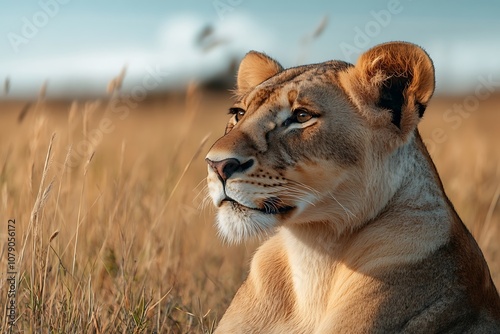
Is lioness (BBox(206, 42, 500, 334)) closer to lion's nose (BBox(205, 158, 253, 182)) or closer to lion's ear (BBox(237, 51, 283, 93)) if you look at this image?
lion's nose (BBox(205, 158, 253, 182))

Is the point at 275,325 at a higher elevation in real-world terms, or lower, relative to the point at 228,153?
lower

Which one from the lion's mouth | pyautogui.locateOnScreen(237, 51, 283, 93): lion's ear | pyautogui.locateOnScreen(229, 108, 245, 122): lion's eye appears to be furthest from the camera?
pyautogui.locateOnScreen(237, 51, 283, 93): lion's ear

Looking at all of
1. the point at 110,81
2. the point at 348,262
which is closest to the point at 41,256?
the point at 110,81

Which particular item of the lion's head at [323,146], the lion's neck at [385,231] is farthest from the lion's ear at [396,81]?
the lion's neck at [385,231]

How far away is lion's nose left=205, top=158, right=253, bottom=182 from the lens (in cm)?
343

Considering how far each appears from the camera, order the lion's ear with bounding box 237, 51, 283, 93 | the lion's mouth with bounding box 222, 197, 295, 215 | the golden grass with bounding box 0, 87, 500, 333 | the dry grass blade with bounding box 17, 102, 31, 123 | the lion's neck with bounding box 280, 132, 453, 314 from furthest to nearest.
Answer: the dry grass blade with bounding box 17, 102, 31, 123 < the lion's ear with bounding box 237, 51, 283, 93 < the golden grass with bounding box 0, 87, 500, 333 < the lion's neck with bounding box 280, 132, 453, 314 < the lion's mouth with bounding box 222, 197, 295, 215

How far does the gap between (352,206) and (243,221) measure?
1.53ft

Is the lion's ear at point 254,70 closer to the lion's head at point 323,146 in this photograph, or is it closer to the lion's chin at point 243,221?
the lion's head at point 323,146

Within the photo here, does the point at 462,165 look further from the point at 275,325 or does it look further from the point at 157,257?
the point at 275,325

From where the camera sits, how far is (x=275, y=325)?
385 cm

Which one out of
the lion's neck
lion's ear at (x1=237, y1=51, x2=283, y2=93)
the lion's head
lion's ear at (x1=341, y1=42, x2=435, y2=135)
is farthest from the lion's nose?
lion's ear at (x1=237, y1=51, x2=283, y2=93)

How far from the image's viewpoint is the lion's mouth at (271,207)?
3533 millimetres

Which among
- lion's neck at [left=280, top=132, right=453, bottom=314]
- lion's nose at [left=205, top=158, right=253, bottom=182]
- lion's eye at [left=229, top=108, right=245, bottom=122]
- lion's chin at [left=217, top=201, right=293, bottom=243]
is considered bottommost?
lion's neck at [left=280, top=132, right=453, bottom=314]

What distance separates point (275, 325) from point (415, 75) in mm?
1233
